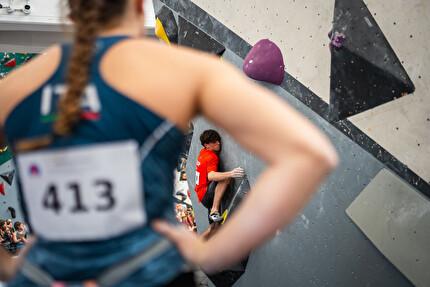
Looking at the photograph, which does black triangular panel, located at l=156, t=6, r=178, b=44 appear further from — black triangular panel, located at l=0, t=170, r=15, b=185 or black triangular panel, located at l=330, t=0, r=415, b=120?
black triangular panel, located at l=0, t=170, r=15, b=185

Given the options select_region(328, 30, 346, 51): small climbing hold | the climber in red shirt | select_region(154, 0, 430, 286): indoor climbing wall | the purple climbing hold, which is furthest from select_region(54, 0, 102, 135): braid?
the climber in red shirt

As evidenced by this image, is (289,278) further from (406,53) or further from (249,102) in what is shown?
(249,102)

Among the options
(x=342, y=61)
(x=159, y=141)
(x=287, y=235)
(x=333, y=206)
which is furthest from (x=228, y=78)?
(x=287, y=235)

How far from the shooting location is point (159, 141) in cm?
78

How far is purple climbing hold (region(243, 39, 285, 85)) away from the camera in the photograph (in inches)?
123

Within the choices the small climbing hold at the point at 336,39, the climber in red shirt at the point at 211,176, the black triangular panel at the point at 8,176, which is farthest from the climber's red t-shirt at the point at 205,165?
the black triangular panel at the point at 8,176

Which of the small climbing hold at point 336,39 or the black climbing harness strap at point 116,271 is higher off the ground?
the black climbing harness strap at point 116,271

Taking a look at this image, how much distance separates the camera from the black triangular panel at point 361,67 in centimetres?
242

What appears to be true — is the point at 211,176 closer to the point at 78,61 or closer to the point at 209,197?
the point at 209,197

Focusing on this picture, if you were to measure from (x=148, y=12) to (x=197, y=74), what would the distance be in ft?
26.0

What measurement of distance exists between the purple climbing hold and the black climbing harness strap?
2.48 metres

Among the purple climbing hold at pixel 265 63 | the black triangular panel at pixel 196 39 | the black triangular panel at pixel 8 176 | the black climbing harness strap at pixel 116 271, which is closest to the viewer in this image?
the black climbing harness strap at pixel 116 271

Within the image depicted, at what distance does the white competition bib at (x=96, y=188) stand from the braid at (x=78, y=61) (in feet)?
0.16

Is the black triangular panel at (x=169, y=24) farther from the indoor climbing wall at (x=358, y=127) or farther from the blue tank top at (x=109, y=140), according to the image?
the blue tank top at (x=109, y=140)
